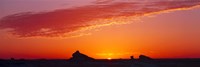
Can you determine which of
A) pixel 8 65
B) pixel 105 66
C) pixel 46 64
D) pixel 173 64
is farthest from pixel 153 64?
pixel 8 65

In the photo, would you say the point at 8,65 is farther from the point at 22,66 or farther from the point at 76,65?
the point at 76,65

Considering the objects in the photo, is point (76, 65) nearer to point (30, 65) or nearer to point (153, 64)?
point (30, 65)

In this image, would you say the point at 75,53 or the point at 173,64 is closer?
the point at 173,64

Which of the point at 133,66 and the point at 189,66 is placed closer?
the point at 133,66

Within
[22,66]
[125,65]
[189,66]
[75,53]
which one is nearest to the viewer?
[22,66]

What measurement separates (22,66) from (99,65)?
1077 centimetres

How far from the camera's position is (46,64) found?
61688 millimetres

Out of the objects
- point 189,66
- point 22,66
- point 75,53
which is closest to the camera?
point 22,66

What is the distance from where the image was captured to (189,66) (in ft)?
224

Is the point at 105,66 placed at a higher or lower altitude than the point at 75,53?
lower

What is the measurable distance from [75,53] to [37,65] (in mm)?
22641

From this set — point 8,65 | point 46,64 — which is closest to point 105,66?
point 46,64

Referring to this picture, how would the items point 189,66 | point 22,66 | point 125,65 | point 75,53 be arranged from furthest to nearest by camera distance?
point 75,53 → point 189,66 → point 125,65 → point 22,66

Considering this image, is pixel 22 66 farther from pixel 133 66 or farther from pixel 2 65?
pixel 133 66
